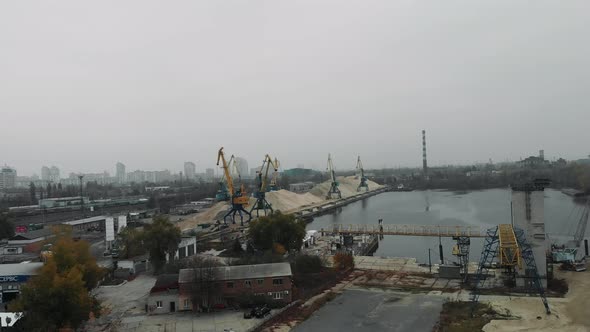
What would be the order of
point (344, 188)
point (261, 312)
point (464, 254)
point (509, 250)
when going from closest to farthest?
point (261, 312) → point (509, 250) → point (464, 254) → point (344, 188)

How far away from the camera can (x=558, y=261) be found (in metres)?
8.98

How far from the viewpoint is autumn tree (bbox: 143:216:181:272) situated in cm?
960

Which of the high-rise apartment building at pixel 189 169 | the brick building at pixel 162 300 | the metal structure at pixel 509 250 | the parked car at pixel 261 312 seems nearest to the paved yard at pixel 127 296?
the brick building at pixel 162 300

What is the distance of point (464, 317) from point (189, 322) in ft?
12.7

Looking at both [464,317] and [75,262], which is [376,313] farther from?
[75,262]

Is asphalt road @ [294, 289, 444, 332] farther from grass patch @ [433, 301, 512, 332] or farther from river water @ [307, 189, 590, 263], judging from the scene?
river water @ [307, 189, 590, 263]

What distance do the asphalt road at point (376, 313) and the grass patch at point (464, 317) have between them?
125 mm

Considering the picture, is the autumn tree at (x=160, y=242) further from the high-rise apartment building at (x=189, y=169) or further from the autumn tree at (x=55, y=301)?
the high-rise apartment building at (x=189, y=169)

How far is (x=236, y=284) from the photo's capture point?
6.92 meters

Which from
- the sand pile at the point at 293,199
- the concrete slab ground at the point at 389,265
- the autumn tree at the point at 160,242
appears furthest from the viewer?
the sand pile at the point at 293,199

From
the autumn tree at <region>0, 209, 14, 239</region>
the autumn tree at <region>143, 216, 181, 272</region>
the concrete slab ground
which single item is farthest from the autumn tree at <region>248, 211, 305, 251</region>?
the autumn tree at <region>0, 209, 14, 239</region>

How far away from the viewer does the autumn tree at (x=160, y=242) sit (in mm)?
9602

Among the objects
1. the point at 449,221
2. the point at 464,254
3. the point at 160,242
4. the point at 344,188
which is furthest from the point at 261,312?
the point at 344,188

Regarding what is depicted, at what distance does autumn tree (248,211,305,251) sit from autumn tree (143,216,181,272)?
6.09ft
